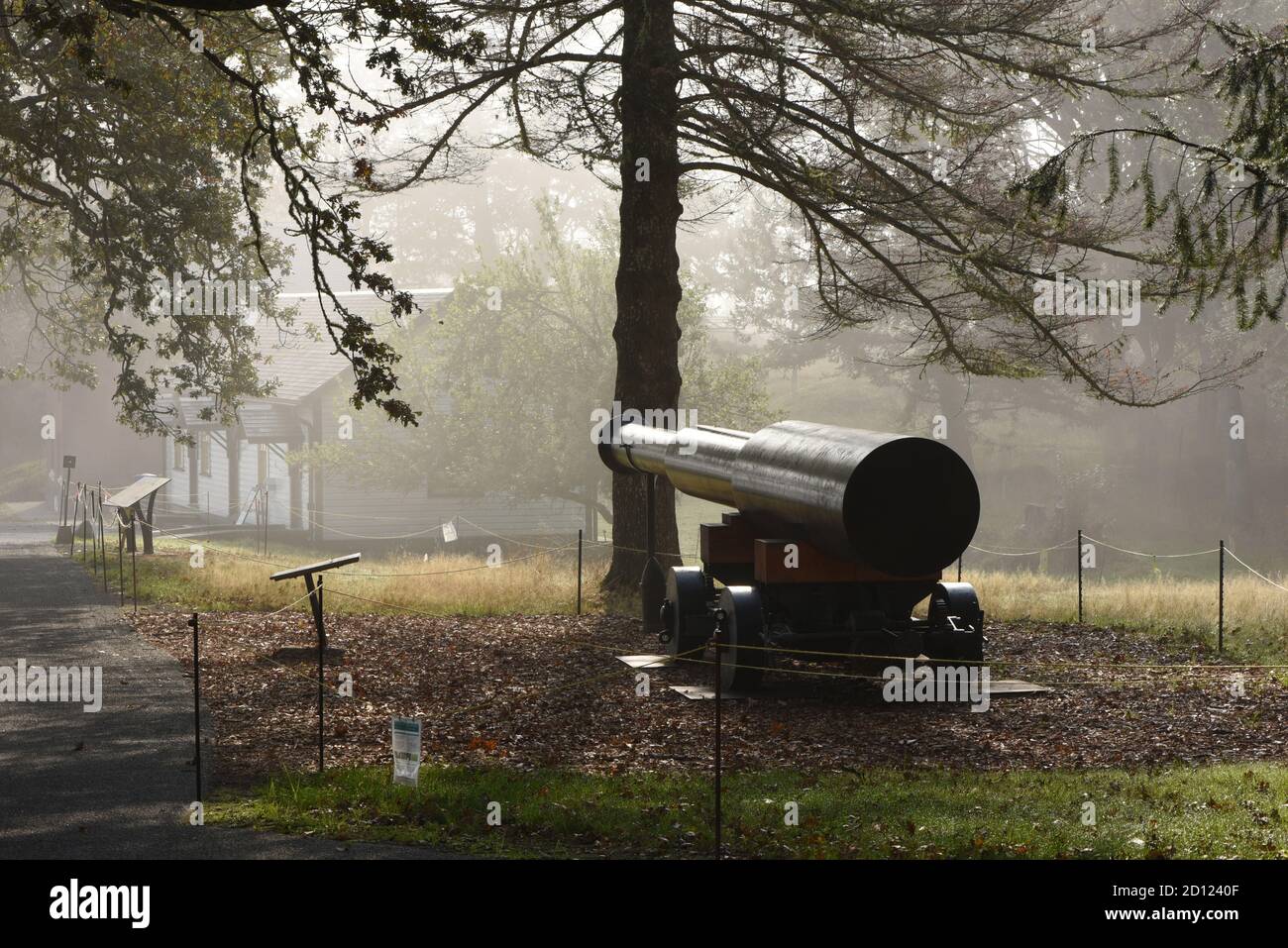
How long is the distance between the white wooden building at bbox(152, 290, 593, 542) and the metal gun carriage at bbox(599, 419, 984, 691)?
2323 centimetres

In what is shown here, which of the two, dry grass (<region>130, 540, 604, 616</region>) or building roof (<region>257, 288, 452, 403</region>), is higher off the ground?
building roof (<region>257, 288, 452, 403</region>)

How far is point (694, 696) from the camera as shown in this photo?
11859 mm

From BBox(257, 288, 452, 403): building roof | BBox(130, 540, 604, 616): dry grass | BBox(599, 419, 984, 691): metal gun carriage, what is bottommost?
BBox(130, 540, 604, 616): dry grass

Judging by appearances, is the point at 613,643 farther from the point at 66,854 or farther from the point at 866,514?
the point at 66,854

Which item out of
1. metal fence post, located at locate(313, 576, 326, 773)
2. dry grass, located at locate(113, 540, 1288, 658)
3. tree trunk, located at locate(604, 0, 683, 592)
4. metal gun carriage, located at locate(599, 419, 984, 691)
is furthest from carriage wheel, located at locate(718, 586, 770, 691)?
dry grass, located at locate(113, 540, 1288, 658)

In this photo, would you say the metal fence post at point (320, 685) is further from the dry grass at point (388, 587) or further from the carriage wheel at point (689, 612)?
the dry grass at point (388, 587)

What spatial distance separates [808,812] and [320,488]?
3193cm

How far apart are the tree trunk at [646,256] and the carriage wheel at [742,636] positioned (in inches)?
216

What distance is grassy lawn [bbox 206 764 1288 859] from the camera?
7.27m

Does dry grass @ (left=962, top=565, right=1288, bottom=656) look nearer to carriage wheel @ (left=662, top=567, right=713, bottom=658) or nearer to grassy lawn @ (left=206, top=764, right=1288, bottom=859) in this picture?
carriage wheel @ (left=662, top=567, right=713, bottom=658)

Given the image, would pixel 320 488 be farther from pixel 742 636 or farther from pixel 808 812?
pixel 808 812

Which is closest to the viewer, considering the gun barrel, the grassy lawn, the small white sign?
the grassy lawn

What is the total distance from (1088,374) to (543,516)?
84.5ft

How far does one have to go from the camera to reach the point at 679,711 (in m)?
11.5
